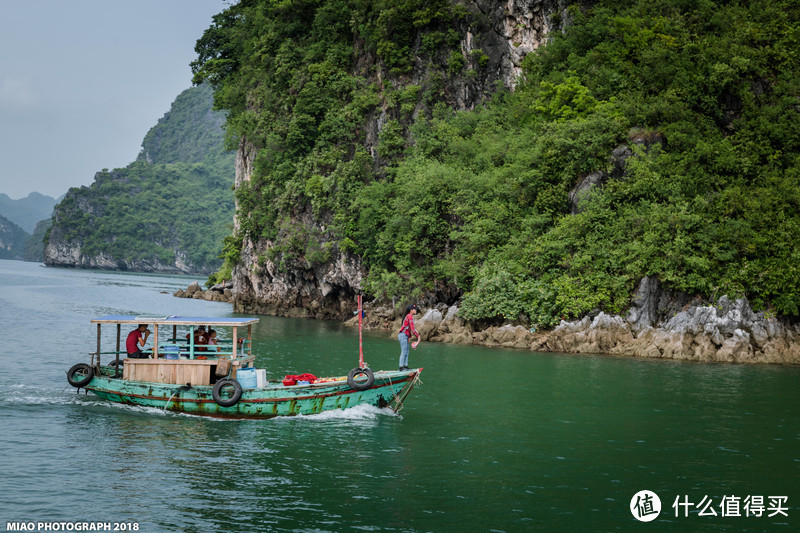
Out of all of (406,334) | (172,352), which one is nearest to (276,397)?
(172,352)

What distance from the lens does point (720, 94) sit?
37406mm

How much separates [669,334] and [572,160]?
10.7m

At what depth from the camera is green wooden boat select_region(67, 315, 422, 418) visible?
1748cm

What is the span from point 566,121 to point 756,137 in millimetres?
9934

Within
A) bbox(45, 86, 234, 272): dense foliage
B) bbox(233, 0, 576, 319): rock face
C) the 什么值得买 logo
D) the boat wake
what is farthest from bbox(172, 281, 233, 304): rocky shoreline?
bbox(45, 86, 234, 272): dense foliage

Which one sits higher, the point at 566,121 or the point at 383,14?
the point at 383,14

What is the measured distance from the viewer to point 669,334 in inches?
1244

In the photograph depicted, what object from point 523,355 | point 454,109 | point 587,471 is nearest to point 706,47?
point 454,109

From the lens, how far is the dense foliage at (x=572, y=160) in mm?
32969

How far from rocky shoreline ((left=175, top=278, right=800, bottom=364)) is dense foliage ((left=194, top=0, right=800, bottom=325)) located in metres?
0.81

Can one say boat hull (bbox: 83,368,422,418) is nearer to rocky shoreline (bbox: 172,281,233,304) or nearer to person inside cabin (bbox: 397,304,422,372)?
person inside cabin (bbox: 397,304,422,372)

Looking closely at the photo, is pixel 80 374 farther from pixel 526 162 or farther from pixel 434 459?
pixel 526 162

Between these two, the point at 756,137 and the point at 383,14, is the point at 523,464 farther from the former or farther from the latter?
the point at 383,14

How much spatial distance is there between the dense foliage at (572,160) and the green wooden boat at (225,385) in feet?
60.3
